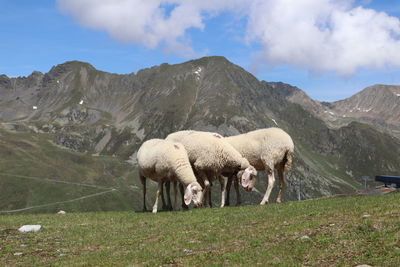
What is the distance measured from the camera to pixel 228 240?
15.3 m

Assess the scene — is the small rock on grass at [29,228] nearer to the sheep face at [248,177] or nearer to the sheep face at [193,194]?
the sheep face at [193,194]

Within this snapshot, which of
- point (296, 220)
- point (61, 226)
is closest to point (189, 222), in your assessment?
point (296, 220)

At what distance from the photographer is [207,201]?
102ft

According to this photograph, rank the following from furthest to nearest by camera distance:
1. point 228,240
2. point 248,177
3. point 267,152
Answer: point 267,152 → point 248,177 → point 228,240

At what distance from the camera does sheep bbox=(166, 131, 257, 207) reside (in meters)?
29.9

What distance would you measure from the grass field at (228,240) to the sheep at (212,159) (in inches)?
302

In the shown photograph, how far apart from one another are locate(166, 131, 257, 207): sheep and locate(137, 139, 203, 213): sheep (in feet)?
4.56

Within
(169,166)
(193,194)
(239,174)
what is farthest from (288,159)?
(169,166)

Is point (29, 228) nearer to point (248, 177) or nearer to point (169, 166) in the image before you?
point (169, 166)

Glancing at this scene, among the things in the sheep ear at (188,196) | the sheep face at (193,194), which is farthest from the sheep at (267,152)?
the sheep ear at (188,196)

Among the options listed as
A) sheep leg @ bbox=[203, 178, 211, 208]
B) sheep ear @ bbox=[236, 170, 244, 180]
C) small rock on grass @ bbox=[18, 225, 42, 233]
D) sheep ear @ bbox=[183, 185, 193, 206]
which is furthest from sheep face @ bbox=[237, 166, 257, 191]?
small rock on grass @ bbox=[18, 225, 42, 233]

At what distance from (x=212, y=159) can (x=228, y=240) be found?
14.7m

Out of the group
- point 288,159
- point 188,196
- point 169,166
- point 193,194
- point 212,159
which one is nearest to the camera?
point 188,196

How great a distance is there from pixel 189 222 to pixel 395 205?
31.4 ft
